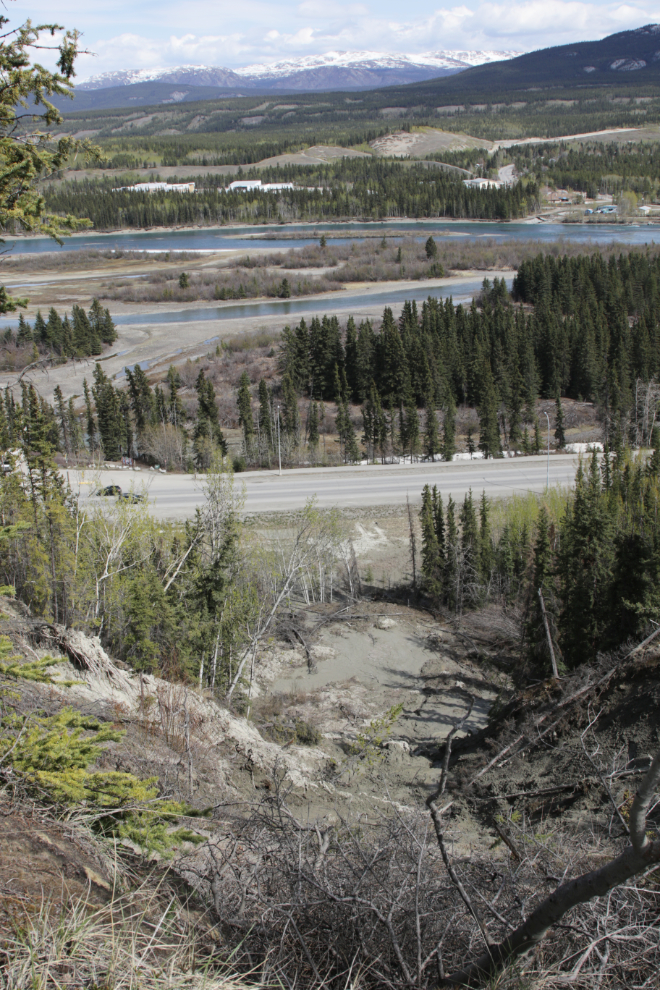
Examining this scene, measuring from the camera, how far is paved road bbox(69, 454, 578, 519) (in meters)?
44.0

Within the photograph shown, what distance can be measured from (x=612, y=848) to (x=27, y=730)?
5948mm

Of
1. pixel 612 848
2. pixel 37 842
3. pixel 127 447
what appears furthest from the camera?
pixel 127 447

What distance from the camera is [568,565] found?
25.9 m

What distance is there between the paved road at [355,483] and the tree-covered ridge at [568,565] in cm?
649

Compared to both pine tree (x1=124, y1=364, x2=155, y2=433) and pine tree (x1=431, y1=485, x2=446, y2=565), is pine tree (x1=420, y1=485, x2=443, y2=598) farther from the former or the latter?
pine tree (x1=124, y1=364, x2=155, y2=433)

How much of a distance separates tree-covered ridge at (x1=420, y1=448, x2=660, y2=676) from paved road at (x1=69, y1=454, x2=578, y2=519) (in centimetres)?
649

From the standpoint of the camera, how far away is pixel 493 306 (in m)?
97.6

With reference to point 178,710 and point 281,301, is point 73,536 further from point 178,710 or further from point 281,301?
point 281,301

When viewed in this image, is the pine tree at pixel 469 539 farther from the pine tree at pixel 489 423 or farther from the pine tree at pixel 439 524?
the pine tree at pixel 489 423

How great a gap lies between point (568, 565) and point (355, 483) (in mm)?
22315

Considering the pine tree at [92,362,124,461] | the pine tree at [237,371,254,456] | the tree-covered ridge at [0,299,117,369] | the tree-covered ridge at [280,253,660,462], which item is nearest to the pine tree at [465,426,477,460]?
the tree-covered ridge at [280,253,660,462]

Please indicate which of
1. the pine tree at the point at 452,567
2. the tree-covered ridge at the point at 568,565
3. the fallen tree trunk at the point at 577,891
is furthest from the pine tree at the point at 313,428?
the fallen tree trunk at the point at 577,891

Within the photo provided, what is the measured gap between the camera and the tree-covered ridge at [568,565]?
23281 mm

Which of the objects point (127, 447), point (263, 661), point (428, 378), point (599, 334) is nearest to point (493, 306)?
point (599, 334)
